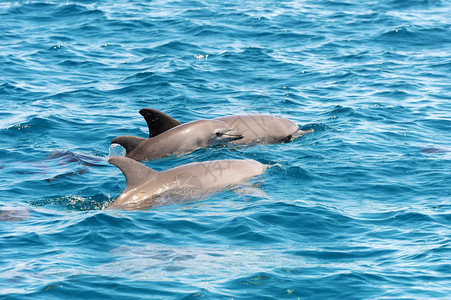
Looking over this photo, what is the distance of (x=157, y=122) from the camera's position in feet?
53.2

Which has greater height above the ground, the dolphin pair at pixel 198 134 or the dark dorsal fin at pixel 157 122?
the dark dorsal fin at pixel 157 122

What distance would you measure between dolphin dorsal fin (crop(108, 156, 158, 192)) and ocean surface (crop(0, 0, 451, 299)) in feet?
2.52

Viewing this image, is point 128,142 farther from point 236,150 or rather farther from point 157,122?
point 236,150

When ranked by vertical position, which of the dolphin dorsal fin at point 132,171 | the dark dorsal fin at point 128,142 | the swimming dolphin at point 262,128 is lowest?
the swimming dolphin at point 262,128

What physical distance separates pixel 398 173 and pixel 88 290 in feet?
27.6

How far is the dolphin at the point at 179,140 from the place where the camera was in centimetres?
1594

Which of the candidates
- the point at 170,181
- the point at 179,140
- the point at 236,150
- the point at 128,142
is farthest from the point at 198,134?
the point at 170,181

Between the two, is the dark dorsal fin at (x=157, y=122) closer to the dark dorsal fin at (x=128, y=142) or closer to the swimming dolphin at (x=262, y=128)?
the swimming dolphin at (x=262, y=128)

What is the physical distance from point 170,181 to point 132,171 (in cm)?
85

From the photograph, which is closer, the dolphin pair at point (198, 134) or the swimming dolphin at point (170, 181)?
the swimming dolphin at point (170, 181)

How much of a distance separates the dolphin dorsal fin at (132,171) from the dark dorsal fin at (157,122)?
3269mm

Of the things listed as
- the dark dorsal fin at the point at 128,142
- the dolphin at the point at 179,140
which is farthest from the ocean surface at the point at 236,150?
the dark dorsal fin at the point at 128,142

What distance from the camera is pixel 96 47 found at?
27984mm

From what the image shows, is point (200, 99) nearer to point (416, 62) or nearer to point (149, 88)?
point (149, 88)
